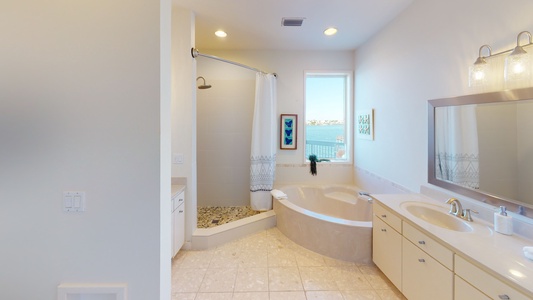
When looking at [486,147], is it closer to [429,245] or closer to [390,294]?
[429,245]

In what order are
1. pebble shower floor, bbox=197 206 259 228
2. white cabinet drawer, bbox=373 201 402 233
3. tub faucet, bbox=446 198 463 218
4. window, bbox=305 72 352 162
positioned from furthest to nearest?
window, bbox=305 72 352 162 < pebble shower floor, bbox=197 206 259 228 < white cabinet drawer, bbox=373 201 402 233 < tub faucet, bbox=446 198 463 218

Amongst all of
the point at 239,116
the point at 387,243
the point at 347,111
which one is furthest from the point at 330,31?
the point at 387,243

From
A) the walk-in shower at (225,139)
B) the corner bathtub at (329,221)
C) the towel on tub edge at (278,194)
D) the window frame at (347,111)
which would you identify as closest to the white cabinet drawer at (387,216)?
the corner bathtub at (329,221)

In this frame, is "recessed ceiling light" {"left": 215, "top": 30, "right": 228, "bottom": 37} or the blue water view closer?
"recessed ceiling light" {"left": 215, "top": 30, "right": 228, "bottom": 37}

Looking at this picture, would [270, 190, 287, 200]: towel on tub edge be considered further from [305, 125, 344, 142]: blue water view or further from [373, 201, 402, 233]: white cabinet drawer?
[373, 201, 402, 233]: white cabinet drawer

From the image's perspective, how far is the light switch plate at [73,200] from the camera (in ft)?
3.67

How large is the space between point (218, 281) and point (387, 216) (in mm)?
1659

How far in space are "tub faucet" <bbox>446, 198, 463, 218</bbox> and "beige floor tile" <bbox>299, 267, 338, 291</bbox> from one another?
116cm

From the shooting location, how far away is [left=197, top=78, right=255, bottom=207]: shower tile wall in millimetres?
3902

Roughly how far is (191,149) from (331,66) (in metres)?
2.68

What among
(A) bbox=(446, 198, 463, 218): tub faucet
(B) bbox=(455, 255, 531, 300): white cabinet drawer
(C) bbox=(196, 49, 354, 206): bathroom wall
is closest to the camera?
(B) bbox=(455, 255, 531, 300): white cabinet drawer

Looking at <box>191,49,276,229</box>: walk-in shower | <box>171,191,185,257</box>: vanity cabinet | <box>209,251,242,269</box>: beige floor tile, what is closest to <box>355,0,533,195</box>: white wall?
<box>191,49,276,229</box>: walk-in shower

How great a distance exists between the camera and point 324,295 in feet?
6.58

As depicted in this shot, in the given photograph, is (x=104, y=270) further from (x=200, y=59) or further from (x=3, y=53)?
(x=200, y=59)
